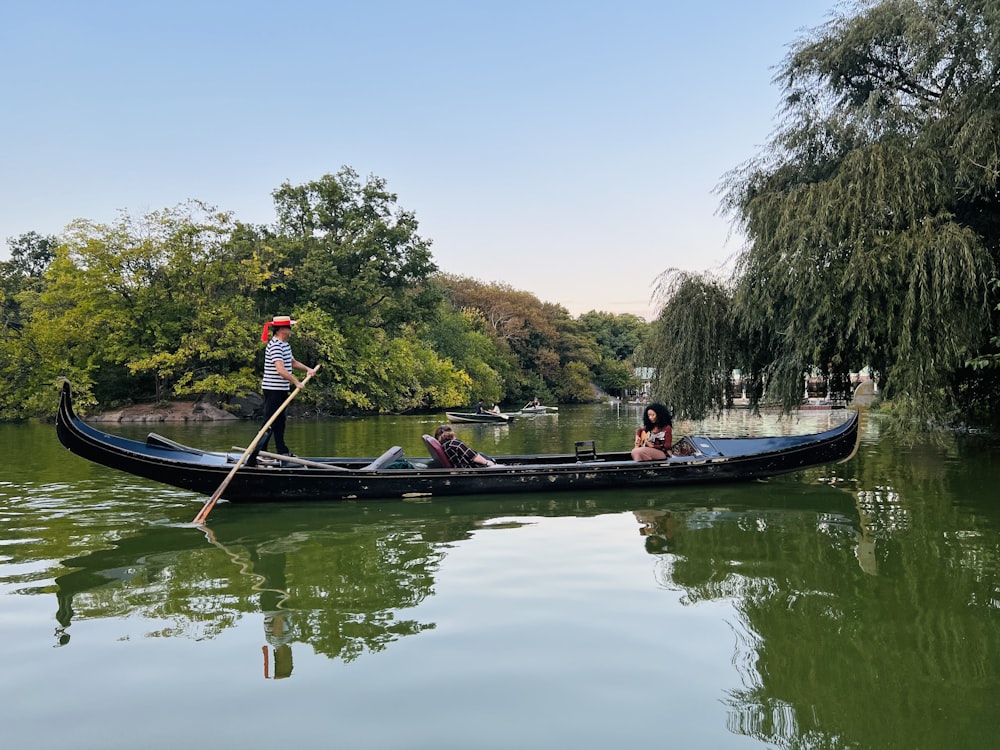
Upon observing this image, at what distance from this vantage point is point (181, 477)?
Result: 709cm

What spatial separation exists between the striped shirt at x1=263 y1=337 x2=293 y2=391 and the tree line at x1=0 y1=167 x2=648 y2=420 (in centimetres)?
2093

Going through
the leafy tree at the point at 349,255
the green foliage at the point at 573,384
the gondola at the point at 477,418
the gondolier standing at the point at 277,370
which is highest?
the leafy tree at the point at 349,255

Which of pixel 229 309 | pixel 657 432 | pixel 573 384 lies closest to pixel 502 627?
pixel 657 432

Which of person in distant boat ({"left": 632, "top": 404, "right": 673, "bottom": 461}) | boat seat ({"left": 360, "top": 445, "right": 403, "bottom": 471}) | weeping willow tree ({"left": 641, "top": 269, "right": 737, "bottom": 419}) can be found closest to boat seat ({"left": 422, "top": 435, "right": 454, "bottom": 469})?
boat seat ({"left": 360, "top": 445, "right": 403, "bottom": 471})

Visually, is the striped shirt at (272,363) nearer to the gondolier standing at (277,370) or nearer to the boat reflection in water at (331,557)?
the gondolier standing at (277,370)

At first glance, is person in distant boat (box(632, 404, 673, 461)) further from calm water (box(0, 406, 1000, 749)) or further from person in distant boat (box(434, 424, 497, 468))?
person in distant boat (box(434, 424, 497, 468))

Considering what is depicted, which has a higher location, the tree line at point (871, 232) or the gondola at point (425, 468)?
the tree line at point (871, 232)

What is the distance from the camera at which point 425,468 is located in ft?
25.6

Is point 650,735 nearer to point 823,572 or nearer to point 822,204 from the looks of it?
point 823,572

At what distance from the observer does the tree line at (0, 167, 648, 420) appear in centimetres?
2730

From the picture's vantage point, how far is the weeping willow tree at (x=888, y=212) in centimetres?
836

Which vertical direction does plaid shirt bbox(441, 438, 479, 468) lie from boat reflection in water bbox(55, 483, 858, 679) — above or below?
above

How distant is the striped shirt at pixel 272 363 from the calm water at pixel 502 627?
50.9 inches

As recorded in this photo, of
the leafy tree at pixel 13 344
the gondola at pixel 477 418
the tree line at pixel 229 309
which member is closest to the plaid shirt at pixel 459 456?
the gondola at pixel 477 418
